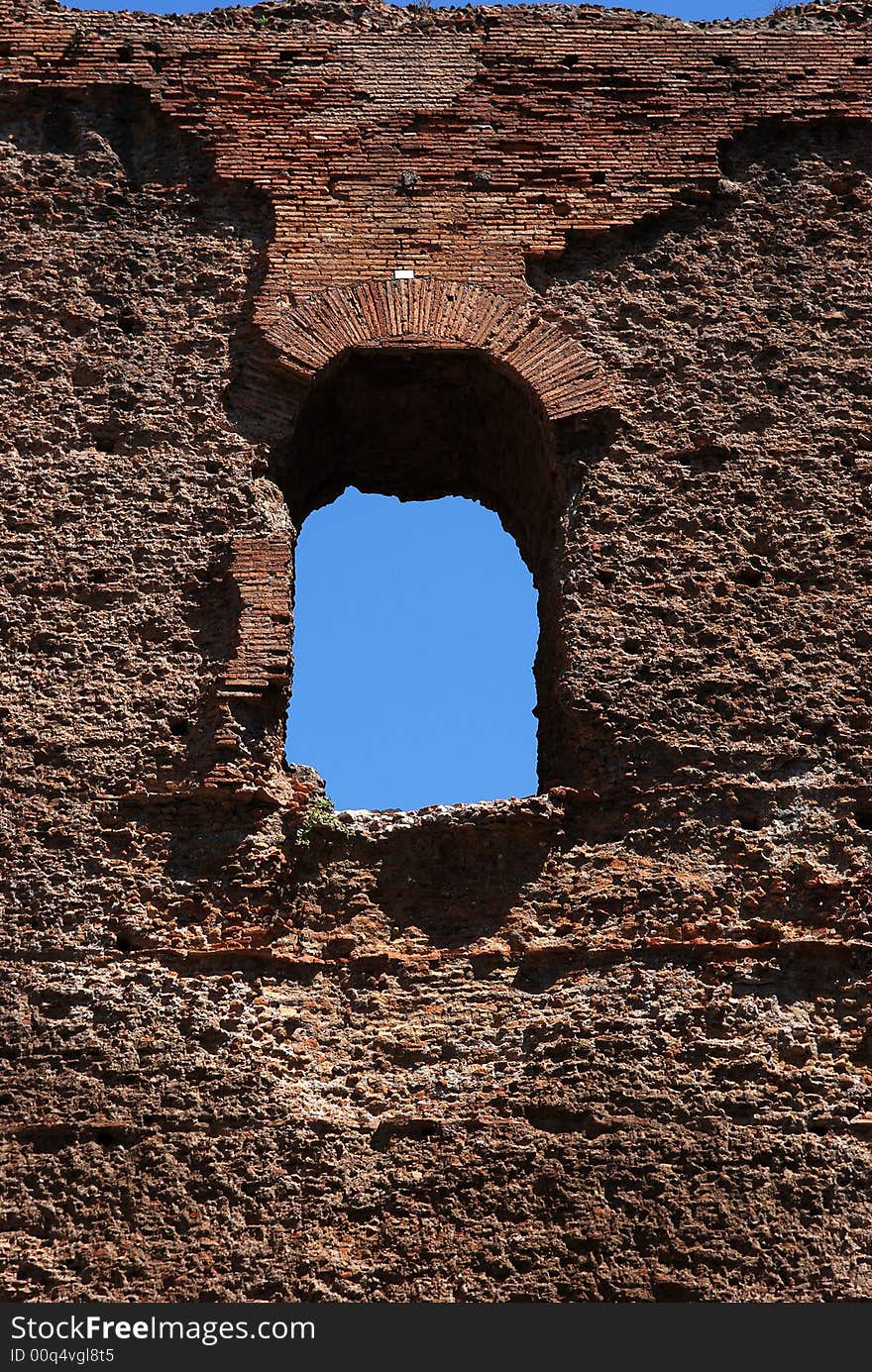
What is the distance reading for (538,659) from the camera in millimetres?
8320

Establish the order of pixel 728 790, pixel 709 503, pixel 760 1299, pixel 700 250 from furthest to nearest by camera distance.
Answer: pixel 700 250 → pixel 709 503 → pixel 728 790 → pixel 760 1299

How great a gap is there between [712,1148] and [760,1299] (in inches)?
20.1

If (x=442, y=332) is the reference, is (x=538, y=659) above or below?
below

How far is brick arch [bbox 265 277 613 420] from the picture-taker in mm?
8367

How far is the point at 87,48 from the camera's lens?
9125mm

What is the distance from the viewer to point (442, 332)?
332 inches

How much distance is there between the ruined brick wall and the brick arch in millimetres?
17

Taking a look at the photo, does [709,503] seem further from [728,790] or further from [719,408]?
[728,790]

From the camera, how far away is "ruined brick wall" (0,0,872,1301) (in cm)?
688

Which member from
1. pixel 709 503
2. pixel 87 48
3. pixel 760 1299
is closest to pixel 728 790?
pixel 709 503

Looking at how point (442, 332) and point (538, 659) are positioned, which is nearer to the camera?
point (538, 659)

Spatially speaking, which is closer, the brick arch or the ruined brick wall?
the ruined brick wall

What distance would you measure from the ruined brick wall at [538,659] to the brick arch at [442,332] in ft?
0.06

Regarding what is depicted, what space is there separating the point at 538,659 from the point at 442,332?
136 cm
